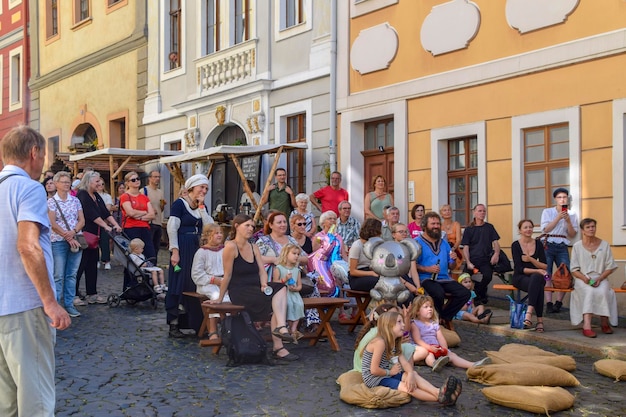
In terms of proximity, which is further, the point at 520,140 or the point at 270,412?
the point at 520,140

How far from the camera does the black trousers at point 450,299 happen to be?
1142 cm

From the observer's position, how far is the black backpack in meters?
9.28

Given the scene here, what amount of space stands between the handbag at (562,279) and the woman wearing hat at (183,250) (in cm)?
445

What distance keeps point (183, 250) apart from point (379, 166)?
7.58 meters

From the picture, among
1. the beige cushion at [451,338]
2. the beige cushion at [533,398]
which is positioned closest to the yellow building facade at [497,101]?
the beige cushion at [451,338]

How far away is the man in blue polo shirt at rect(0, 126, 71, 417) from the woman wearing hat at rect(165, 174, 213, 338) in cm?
602

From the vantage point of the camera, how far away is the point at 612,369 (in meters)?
8.74

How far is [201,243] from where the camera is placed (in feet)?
36.2

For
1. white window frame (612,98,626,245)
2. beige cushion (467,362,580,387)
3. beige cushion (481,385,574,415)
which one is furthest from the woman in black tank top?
white window frame (612,98,626,245)

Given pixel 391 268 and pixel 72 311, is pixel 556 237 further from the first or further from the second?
pixel 72 311

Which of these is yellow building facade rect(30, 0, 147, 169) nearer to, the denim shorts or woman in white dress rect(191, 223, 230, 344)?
woman in white dress rect(191, 223, 230, 344)

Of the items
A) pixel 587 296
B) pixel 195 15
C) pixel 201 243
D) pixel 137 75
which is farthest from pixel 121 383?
pixel 137 75

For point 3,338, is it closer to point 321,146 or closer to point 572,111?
point 572,111

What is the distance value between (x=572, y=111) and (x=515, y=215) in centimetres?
188
